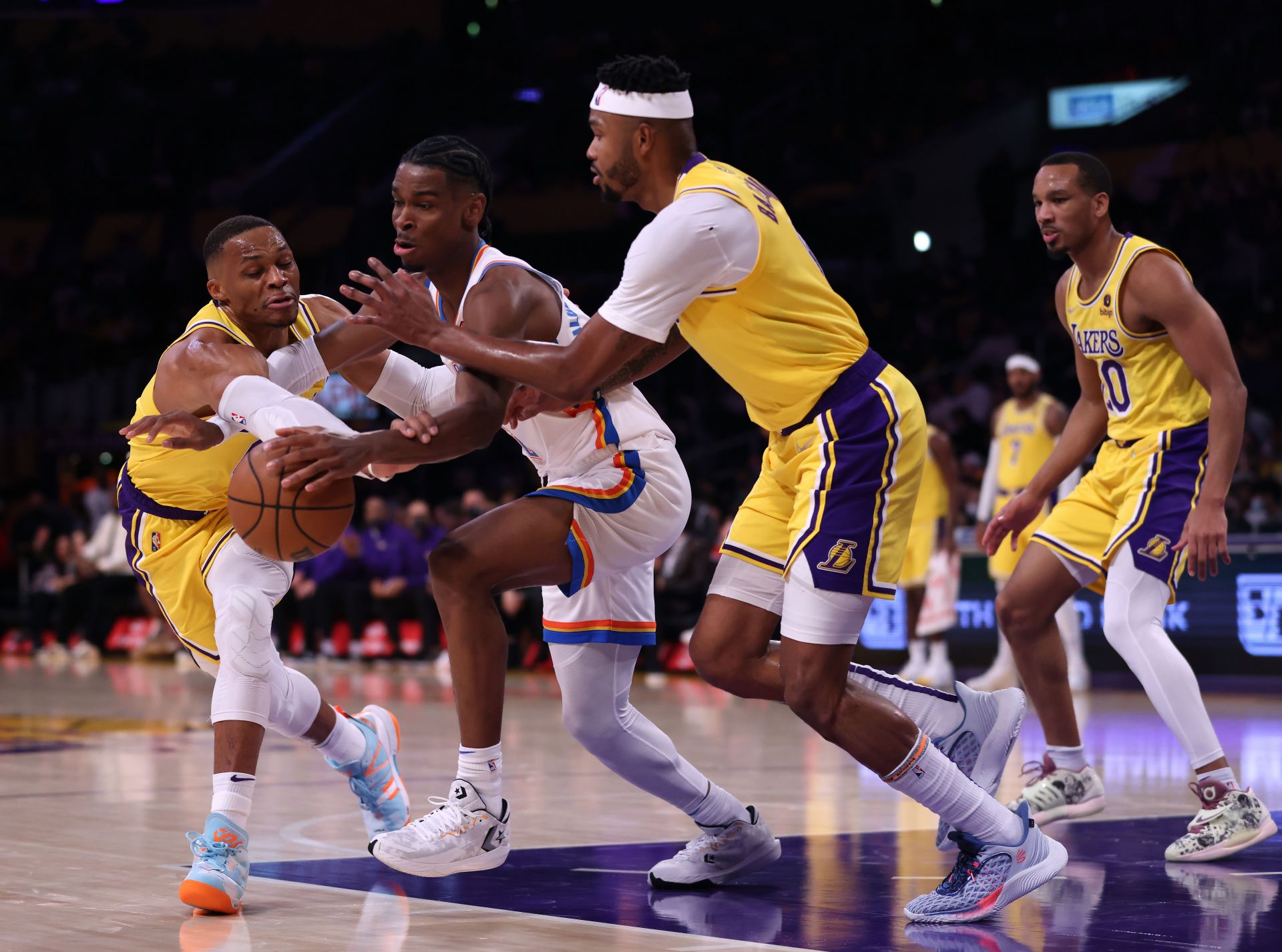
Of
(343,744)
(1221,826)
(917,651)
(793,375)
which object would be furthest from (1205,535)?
(917,651)

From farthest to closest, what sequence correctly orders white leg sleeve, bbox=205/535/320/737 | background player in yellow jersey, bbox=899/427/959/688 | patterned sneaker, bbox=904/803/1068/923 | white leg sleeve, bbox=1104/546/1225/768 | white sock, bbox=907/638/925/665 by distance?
1. white sock, bbox=907/638/925/665
2. background player in yellow jersey, bbox=899/427/959/688
3. white leg sleeve, bbox=1104/546/1225/768
4. white leg sleeve, bbox=205/535/320/737
5. patterned sneaker, bbox=904/803/1068/923

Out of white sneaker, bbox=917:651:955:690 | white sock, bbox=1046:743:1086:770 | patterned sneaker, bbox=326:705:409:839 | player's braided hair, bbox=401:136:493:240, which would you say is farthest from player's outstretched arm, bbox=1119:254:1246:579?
white sneaker, bbox=917:651:955:690

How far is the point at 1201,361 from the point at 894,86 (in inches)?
690

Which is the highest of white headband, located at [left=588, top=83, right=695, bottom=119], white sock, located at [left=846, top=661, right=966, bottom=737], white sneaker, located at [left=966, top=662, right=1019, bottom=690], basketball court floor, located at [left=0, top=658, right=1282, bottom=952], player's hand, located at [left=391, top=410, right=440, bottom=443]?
white headband, located at [left=588, top=83, right=695, bottom=119]

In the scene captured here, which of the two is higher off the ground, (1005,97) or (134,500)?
(1005,97)

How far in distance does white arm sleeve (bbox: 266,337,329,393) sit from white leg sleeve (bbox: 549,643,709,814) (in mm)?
1047

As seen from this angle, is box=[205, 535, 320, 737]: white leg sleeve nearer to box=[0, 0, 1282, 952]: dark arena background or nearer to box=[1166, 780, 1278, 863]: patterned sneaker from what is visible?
box=[0, 0, 1282, 952]: dark arena background

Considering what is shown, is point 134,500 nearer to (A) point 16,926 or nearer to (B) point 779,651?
(A) point 16,926

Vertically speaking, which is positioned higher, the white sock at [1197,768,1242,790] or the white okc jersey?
the white okc jersey

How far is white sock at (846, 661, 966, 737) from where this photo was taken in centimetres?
469

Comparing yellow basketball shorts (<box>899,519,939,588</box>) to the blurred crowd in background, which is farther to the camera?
the blurred crowd in background

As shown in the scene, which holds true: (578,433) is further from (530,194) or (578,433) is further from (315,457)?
(530,194)

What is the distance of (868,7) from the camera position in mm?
24047

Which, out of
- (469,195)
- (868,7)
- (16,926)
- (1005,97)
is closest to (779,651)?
(469,195)
